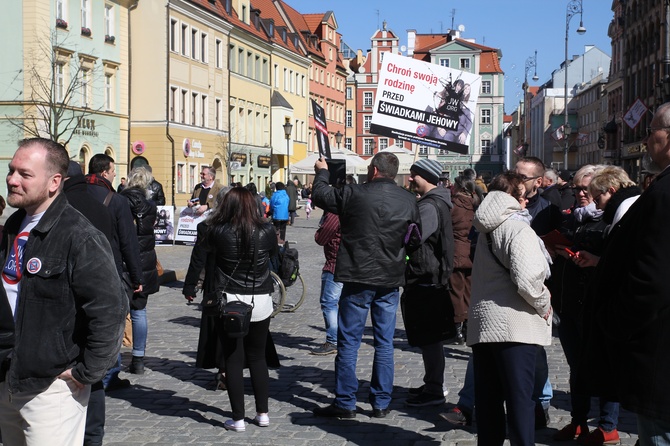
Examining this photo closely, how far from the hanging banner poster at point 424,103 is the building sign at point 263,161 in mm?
50757

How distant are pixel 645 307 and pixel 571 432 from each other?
3.38m

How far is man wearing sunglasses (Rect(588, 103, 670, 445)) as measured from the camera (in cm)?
338

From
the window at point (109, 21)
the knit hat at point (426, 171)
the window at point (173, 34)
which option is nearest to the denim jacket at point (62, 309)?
the knit hat at point (426, 171)

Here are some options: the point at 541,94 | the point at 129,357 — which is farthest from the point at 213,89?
the point at 541,94

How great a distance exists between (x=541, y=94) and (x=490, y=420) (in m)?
124

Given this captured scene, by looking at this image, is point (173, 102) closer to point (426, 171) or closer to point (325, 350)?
point (325, 350)

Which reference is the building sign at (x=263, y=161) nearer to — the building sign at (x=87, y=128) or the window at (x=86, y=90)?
the building sign at (x=87, y=128)

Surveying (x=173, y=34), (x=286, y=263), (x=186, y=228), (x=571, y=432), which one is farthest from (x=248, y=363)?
(x=173, y=34)

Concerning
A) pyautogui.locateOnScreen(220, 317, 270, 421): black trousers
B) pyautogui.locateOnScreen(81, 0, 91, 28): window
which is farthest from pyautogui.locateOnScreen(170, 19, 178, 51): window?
pyautogui.locateOnScreen(220, 317, 270, 421): black trousers

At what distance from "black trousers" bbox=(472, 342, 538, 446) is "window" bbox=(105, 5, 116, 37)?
42695 mm

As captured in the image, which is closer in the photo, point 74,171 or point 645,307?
point 645,307

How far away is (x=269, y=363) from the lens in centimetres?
766

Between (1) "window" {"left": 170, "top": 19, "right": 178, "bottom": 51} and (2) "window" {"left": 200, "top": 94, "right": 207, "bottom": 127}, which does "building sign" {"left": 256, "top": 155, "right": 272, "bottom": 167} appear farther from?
(1) "window" {"left": 170, "top": 19, "right": 178, "bottom": 51}

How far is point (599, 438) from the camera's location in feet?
21.2
